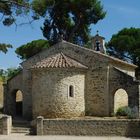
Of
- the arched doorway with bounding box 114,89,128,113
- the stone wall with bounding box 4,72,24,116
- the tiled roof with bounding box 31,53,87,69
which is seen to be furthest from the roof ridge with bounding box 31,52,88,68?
the stone wall with bounding box 4,72,24,116

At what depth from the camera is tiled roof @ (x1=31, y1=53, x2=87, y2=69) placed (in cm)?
2888

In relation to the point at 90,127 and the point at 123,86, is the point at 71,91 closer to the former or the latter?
the point at 123,86

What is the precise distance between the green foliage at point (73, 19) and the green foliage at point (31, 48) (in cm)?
151

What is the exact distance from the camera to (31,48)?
55.1m

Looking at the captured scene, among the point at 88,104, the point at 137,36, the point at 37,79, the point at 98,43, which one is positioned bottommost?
the point at 88,104

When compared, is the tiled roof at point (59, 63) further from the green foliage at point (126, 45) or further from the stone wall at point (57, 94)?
the green foliage at point (126, 45)

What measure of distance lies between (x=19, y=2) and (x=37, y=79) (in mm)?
7797

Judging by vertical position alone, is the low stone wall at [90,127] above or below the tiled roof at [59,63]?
below

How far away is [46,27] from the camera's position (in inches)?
2051

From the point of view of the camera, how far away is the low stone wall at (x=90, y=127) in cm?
2405

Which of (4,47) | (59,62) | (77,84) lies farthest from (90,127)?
(4,47)

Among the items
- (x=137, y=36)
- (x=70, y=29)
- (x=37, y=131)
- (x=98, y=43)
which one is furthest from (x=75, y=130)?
(x=137, y=36)

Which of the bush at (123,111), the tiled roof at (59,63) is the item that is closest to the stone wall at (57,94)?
the tiled roof at (59,63)

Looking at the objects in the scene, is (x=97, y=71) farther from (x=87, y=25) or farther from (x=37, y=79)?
(x=87, y=25)
